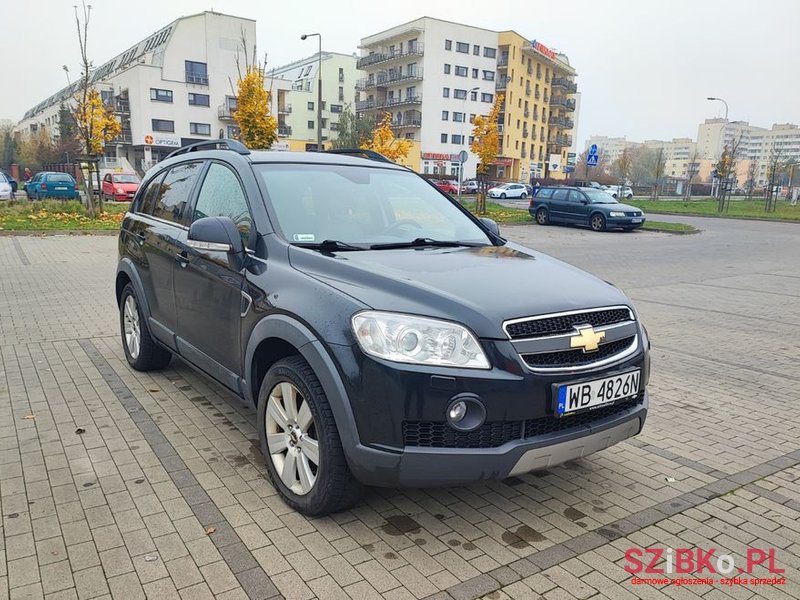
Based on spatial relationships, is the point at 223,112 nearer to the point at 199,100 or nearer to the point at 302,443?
the point at 199,100

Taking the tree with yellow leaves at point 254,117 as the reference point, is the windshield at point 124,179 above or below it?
below

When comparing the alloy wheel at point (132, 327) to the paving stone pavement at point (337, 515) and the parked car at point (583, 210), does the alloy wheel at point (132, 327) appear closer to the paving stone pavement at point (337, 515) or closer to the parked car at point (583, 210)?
the paving stone pavement at point (337, 515)

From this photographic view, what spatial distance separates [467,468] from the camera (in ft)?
8.71

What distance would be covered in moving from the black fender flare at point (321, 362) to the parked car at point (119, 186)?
26779mm

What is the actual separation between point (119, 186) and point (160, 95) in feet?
108

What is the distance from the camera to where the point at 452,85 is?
2768 inches

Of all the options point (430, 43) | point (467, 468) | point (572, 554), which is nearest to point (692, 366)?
point (572, 554)

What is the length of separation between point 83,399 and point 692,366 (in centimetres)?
544

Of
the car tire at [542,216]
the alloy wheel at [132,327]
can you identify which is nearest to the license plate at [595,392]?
the alloy wheel at [132,327]

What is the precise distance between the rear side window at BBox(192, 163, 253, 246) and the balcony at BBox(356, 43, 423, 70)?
Result: 228 ft

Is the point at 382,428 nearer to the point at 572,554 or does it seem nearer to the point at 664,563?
the point at 572,554

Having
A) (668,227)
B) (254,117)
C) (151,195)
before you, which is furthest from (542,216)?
(151,195)

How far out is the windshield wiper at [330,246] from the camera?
3400 millimetres

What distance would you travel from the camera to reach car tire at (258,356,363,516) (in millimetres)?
2857
